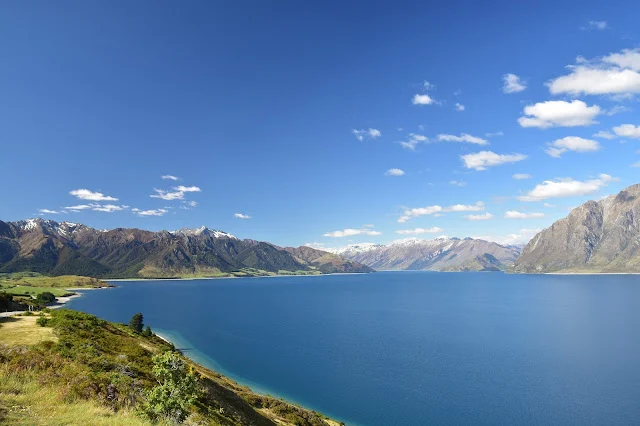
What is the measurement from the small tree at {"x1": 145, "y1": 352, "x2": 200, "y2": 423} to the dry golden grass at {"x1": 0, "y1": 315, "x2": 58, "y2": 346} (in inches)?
794

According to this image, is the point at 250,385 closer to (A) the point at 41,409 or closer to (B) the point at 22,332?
(B) the point at 22,332

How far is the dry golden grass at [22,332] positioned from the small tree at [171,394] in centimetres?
2017

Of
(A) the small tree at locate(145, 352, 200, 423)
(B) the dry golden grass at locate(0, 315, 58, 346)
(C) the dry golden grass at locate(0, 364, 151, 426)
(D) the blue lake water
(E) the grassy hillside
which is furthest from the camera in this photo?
(D) the blue lake water

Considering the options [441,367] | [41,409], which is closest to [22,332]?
[41,409]

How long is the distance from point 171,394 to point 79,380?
942cm

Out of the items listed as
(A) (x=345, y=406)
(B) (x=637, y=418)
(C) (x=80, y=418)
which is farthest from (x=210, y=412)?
(B) (x=637, y=418)

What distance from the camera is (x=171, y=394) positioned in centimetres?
2606

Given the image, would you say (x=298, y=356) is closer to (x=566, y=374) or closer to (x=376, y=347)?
(x=376, y=347)

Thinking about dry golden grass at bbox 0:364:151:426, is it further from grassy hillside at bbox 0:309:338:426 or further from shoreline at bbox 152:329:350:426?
shoreline at bbox 152:329:350:426

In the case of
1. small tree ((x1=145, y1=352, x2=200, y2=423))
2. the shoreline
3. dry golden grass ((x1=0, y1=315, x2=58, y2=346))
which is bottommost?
the shoreline

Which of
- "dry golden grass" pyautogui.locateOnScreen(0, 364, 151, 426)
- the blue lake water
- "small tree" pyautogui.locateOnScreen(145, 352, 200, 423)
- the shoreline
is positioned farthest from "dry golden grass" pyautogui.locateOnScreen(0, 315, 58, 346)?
the blue lake water

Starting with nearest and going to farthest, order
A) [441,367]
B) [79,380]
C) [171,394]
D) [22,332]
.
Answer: [171,394], [79,380], [22,332], [441,367]

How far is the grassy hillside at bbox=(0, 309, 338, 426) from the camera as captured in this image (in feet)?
68.5

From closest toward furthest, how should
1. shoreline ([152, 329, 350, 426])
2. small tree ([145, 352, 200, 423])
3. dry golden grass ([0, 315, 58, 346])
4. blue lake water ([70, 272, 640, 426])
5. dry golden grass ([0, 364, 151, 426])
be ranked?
1. dry golden grass ([0, 364, 151, 426])
2. small tree ([145, 352, 200, 423])
3. dry golden grass ([0, 315, 58, 346])
4. blue lake water ([70, 272, 640, 426])
5. shoreline ([152, 329, 350, 426])
